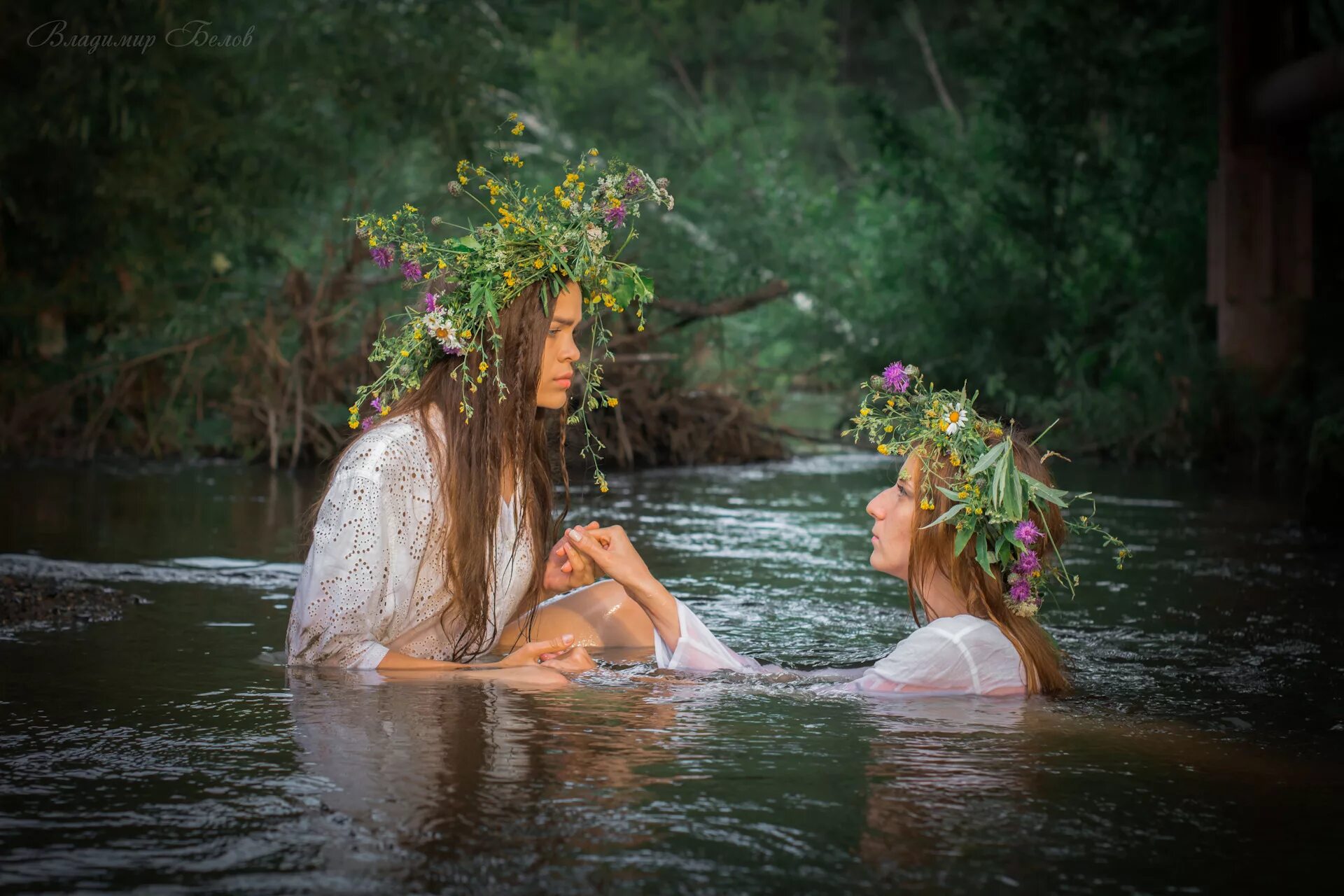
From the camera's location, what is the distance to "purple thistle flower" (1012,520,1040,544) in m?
4.73

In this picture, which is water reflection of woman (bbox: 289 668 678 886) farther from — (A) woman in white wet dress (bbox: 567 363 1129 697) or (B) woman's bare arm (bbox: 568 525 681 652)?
(A) woman in white wet dress (bbox: 567 363 1129 697)

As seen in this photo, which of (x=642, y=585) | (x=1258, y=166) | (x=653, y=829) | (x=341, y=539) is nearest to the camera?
(x=653, y=829)

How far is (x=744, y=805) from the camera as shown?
12.6 feet

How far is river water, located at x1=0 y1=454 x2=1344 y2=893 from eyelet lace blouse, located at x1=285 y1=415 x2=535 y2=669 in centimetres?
15

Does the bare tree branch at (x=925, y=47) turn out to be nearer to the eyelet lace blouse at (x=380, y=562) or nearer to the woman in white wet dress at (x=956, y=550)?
the woman in white wet dress at (x=956, y=550)

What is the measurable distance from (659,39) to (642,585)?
1451 inches

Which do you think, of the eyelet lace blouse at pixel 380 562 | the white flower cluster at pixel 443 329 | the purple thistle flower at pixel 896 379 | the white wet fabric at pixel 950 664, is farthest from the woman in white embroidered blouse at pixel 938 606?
the white flower cluster at pixel 443 329

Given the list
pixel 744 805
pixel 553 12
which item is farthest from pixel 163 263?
pixel 553 12

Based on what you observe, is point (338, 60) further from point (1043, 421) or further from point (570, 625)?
point (570, 625)

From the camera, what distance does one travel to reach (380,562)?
4.84m

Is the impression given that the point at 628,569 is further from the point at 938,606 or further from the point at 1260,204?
the point at 1260,204

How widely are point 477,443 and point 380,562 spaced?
435mm

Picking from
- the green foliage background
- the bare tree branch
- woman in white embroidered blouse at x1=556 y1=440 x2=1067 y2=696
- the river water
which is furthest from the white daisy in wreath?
the bare tree branch

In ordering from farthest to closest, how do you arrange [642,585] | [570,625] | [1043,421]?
1. [1043,421]
2. [570,625]
3. [642,585]
